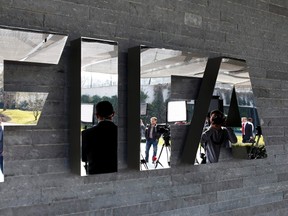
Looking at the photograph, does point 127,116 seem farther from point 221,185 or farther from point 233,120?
point 221,185

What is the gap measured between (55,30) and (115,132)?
73 centimetres

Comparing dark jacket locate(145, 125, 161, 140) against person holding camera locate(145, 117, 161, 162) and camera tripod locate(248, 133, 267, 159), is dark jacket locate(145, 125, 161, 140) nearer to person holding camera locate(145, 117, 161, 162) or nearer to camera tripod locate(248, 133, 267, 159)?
person holding camera locate(145, 117, 161, 162)

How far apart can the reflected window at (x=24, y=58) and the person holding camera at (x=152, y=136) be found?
2.39 feet

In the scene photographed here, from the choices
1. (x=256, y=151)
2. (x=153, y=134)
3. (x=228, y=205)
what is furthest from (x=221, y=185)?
(x=153, y=134)

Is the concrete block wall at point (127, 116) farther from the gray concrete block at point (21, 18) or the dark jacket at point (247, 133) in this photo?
the dark jacket at point (247, 133)

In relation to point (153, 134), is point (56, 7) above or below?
above

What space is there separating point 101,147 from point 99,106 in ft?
0.84

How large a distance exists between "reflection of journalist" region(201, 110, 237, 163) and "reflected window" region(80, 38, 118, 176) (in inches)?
32.2

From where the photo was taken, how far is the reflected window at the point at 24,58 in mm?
1967

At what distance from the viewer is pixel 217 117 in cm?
282

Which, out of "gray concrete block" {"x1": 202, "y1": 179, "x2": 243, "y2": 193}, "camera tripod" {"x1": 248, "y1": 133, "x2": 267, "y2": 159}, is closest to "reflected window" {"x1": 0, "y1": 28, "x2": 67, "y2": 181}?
"gray concrete block" {"x1": 202, "y1": 179, "x2": 243, "y2": 193}

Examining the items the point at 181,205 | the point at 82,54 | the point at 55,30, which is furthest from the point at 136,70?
the point at 181,205

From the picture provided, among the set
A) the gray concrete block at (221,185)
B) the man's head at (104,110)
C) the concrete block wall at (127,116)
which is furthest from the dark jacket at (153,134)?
the gray concrete block at (221,185)

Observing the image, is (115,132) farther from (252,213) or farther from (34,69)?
(252,213)
